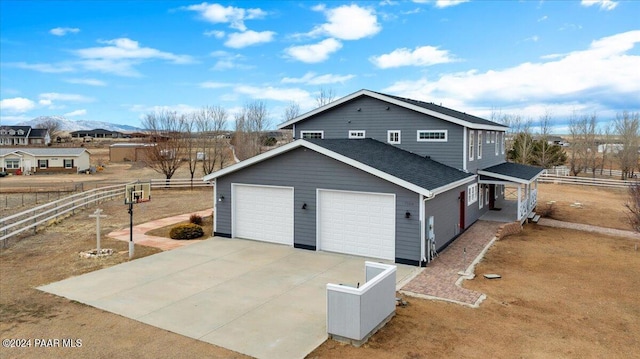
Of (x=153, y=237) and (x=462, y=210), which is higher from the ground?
(x=462, y=210)

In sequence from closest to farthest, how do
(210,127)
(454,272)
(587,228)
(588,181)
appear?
(454,272), (587,228), (588,181), (210,127)

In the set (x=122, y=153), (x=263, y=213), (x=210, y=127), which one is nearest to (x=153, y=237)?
(x=263, y=213)

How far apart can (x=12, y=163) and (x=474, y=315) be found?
2406 inches

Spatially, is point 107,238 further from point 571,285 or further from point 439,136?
point 571,285

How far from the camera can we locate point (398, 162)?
16.3 metres

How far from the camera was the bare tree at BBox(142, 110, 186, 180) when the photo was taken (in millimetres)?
38969

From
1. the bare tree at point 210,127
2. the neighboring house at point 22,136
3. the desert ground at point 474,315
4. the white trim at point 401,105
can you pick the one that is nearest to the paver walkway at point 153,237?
the desert ground at point 474,315

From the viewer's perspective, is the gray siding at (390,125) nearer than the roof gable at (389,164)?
No

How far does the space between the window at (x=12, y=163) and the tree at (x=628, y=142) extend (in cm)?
7143

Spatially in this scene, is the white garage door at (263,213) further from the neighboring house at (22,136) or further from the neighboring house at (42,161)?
the neighboring house at (22,136)

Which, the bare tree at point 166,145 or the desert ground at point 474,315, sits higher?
the bare tree at point 166,145

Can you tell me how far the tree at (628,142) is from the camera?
47844 mm

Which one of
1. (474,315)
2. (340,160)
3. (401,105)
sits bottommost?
(474,315)

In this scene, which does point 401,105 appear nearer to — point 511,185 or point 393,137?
point 393,137
